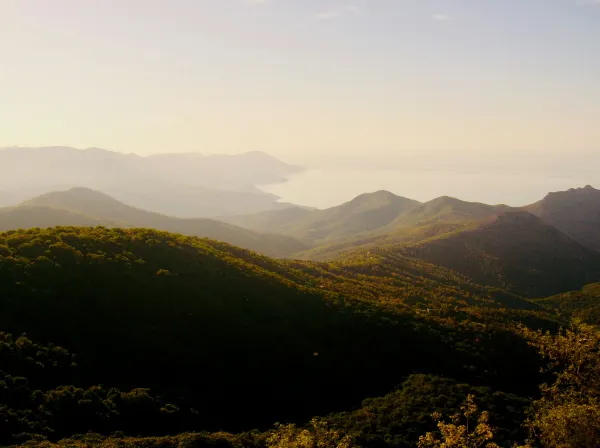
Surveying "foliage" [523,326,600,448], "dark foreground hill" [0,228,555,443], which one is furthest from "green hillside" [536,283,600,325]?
"foliage" [523,326,600,448]

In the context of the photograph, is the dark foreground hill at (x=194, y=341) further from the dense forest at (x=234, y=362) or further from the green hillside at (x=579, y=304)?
the green hillside at (x=579, y=304)

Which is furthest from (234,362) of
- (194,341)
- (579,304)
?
(579,304)

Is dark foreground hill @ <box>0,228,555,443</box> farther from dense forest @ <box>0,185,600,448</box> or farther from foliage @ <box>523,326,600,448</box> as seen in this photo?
foliage @ <box>523,326,600,448</box>

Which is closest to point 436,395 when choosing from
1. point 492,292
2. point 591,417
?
point 591,417

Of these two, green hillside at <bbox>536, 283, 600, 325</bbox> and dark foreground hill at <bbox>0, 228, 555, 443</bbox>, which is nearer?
dark foreground hill at <bbox>0, 228, 555, 443</bbox>

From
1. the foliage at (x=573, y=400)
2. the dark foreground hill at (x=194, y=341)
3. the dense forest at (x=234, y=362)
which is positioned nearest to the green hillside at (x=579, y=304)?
the dense forest at (x=234, y=362)

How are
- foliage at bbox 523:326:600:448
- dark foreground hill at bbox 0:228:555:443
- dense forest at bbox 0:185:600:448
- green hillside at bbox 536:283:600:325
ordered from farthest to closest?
1. green hillside at bbox 536:283:600:325
2. dark foreground hill at bbox 0:228:555:443
3. dense forest at bbox 0:185:600:448
4. foliage at bbox 523:326:600:448

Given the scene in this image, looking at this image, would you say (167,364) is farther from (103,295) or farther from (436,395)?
(436,395)

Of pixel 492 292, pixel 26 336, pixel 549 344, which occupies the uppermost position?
pixel 549 344
